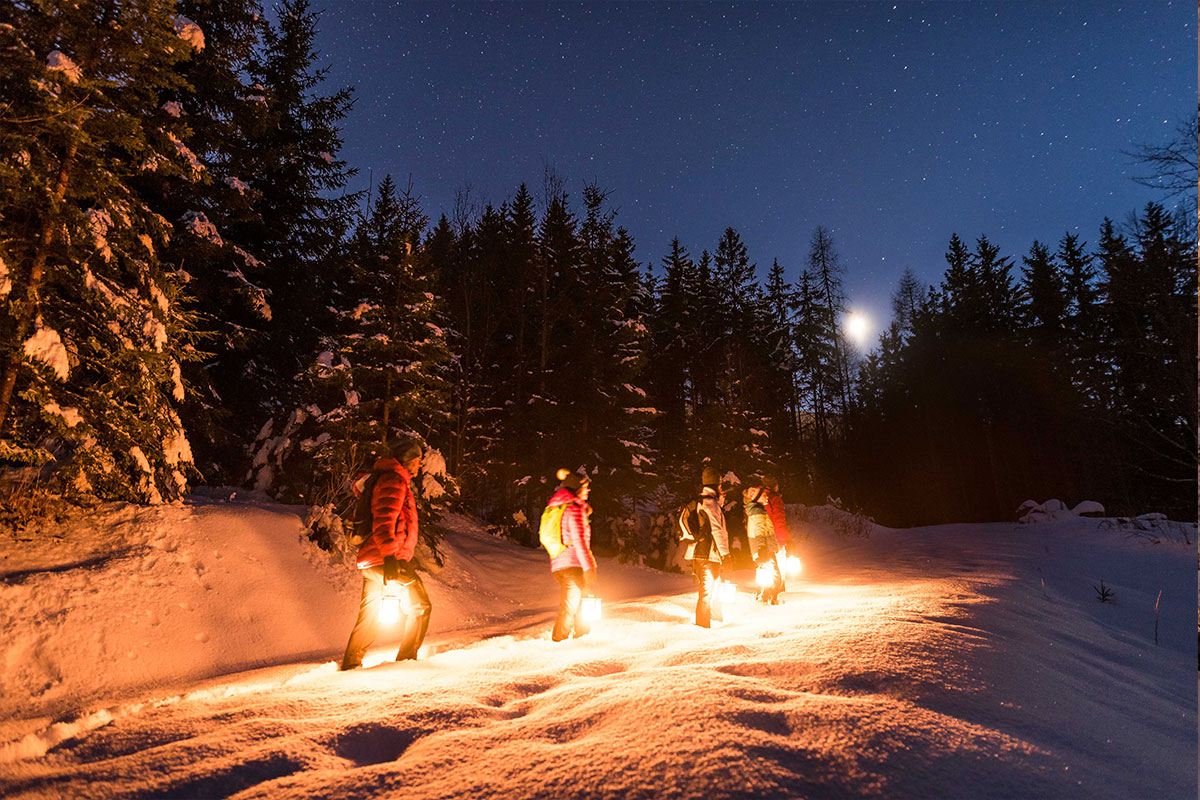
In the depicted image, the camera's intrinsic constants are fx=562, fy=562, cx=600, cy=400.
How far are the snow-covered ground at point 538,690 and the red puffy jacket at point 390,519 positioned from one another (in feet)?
3.39

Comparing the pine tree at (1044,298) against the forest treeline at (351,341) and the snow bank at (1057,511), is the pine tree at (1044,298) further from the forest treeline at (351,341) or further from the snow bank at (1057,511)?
the snow bank at (1057,511)

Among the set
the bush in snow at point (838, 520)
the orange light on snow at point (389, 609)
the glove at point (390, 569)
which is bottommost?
the bush in snow at point (838, 520)

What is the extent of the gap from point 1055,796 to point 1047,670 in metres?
2.51

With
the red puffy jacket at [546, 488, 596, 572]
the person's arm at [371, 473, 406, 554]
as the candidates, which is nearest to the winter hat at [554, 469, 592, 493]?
the red puffy jacket at [546, 488, 596, 572]

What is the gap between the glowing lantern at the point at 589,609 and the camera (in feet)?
22.6

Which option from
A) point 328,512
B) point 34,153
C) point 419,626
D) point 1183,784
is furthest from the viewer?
point 328,512

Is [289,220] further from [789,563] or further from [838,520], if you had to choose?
[838,520]

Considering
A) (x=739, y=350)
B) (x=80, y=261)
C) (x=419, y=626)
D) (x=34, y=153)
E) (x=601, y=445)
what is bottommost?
(x=419, y=626)

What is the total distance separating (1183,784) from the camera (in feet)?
8.96

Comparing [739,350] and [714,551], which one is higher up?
[739,350]

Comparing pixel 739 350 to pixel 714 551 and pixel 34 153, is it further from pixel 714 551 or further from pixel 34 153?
pixel 34 153

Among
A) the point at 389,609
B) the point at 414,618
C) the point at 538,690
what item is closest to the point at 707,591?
the point at 414,618

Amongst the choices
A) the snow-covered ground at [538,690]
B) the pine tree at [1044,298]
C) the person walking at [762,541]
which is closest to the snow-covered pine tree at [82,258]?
the snow-covered ground at [538,690]

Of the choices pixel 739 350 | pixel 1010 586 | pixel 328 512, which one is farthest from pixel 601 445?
pixel 1010 586
